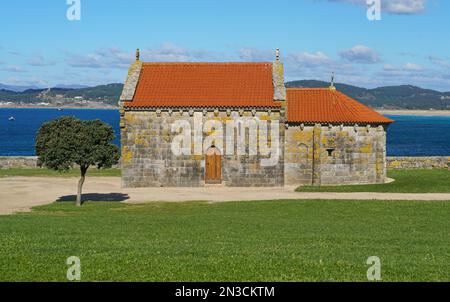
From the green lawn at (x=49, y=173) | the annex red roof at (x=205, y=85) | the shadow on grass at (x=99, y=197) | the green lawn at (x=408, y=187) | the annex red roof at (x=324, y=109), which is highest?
the annex red roof at (x=205, y=85)

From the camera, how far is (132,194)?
40.6 m

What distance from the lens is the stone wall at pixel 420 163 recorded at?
56500 mm

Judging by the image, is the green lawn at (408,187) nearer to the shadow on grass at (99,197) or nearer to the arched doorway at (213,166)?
the arched doorway at (213,166)

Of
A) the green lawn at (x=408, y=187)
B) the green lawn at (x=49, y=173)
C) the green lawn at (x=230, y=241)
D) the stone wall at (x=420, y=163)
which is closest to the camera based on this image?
the green lawn at (x=230, y=241)

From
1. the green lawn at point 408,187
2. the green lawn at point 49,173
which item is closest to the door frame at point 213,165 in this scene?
the green lawn at point 408,187

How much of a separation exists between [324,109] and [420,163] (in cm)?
1467

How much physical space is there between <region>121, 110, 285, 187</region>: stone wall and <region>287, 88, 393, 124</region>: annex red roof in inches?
88.6

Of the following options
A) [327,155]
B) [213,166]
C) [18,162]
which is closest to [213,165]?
[213,166]

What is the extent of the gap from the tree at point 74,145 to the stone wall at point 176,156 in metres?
7.46

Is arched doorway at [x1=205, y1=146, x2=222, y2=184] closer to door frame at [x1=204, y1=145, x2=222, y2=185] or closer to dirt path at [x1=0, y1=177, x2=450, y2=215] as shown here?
door frame at [x1=204, y1=145, x2=222, y2=185]

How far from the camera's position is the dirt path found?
37500 millimetres

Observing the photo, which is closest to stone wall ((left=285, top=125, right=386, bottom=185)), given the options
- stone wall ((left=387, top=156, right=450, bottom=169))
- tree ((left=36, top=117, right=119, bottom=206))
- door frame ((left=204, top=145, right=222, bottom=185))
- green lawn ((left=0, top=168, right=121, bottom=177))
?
door frame ((left=204, top=145, right=222, bottom=185))

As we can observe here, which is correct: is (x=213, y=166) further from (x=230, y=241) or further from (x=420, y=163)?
(x=230, y=241)
